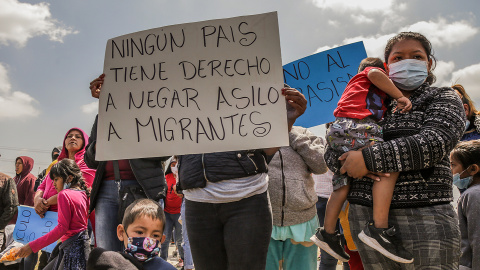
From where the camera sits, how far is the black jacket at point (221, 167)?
2.32 metres

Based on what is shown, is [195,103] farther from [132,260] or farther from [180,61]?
[132,260]

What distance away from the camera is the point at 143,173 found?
3.18 m

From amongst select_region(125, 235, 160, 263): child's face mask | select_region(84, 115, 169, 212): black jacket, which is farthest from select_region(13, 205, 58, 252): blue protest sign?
select_region(125, 235, 160, 263): child's face mask

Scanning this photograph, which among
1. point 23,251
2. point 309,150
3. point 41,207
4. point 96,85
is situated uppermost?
point 96,85

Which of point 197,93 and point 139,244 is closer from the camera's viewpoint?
point 197,93

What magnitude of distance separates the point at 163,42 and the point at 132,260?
4.28ft

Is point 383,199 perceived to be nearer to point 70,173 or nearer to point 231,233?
point 231,233

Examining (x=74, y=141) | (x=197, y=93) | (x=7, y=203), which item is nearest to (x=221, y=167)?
(x=197, y=93)

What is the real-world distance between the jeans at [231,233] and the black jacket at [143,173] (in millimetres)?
943

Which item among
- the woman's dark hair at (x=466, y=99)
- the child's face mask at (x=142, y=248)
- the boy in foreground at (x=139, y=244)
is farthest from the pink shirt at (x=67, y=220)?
the woman's dark hair at (x=466, y=99)

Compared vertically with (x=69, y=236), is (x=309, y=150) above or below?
above

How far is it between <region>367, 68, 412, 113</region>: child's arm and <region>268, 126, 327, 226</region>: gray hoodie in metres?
1.29

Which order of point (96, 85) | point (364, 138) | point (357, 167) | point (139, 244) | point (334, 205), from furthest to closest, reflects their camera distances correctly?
point (139, 244) < point (96, 85) < point (334, 205) < point (364, 138) < point (357, 167)

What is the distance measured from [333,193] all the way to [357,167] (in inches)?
14.1
